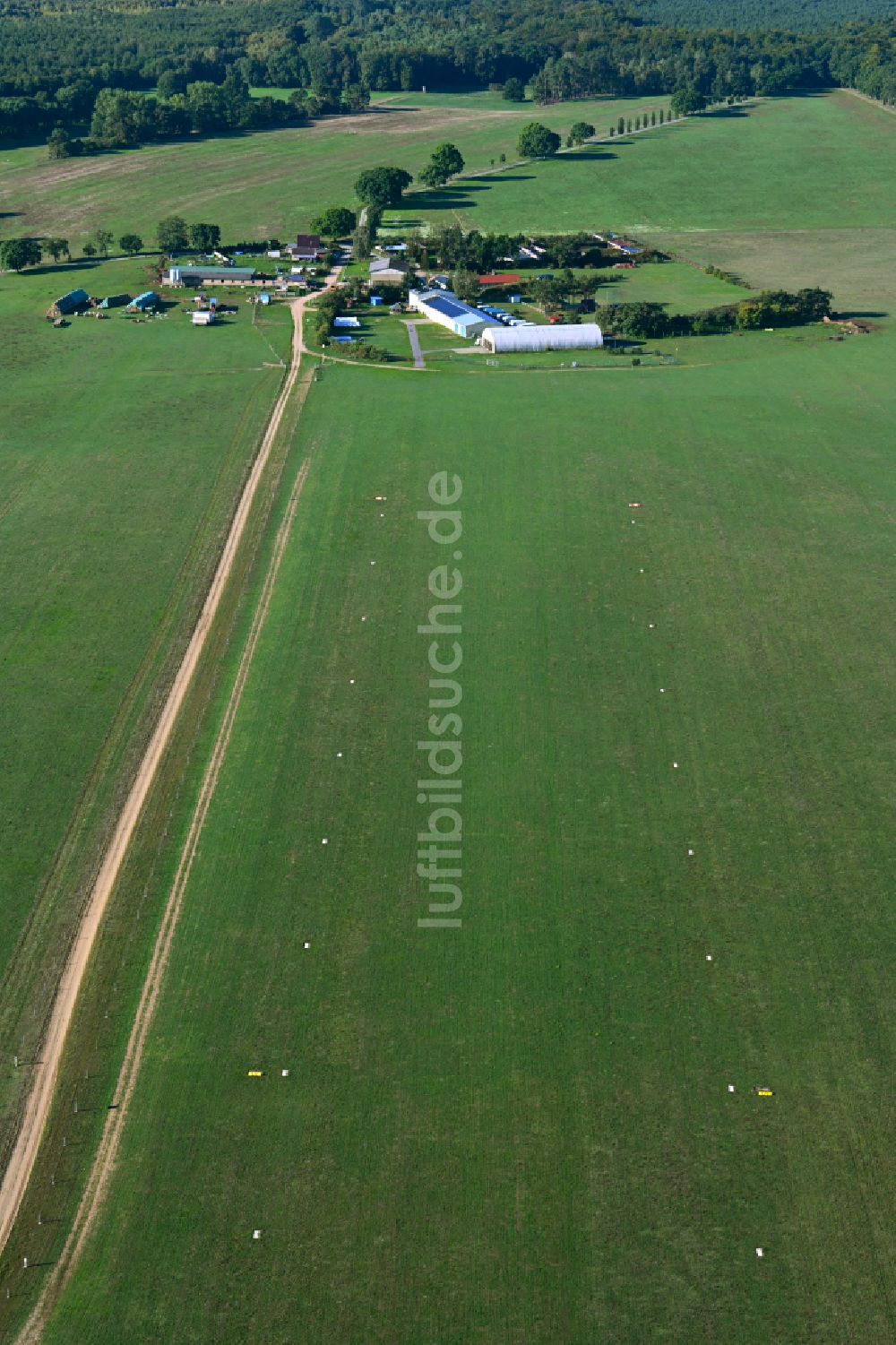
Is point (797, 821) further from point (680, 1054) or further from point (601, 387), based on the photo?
point (601, 387)

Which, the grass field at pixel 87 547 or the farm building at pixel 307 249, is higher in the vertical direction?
the farm building at pixel 307 249

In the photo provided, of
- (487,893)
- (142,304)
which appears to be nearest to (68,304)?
(142,304)

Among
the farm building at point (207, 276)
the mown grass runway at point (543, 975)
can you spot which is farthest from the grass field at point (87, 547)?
the mown grass runway at point (543, 975)

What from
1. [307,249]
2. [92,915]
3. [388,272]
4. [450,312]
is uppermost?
[307,249]

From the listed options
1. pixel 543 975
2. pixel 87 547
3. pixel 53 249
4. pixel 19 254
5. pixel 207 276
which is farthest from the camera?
pixel 53 249

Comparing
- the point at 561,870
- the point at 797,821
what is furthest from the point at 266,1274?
the point at 797,821

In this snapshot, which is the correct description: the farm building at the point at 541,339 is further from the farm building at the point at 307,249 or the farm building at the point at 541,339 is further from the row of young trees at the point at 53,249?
the row of young trees at the point at 53,249

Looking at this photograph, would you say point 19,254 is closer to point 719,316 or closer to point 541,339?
point 541,339
